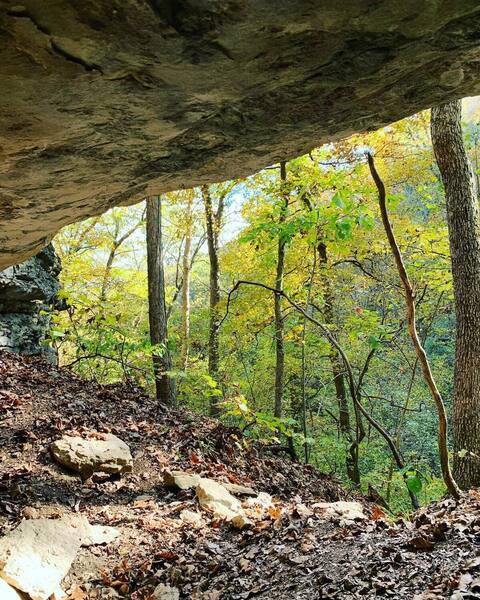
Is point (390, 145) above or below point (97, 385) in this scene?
above

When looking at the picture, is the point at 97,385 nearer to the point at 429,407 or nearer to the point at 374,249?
the point at 374,249

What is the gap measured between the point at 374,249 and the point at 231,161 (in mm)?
8807

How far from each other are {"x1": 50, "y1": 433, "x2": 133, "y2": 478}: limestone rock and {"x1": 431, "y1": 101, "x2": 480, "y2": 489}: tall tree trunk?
14.0ft

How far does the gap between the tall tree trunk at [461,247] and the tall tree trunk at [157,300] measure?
4665 mm

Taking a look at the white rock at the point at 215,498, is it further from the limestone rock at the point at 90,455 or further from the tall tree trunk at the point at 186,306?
the tall tree trunk at the point at 186,306

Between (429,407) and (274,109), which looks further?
(429,407)

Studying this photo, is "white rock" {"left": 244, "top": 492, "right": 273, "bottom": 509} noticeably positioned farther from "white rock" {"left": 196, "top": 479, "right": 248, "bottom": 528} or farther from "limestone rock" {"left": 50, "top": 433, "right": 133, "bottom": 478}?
"limestone rock" {"left": 50, "top": 433, "right": 133, "bottom": 478}

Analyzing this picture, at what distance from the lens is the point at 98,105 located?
2.20 m

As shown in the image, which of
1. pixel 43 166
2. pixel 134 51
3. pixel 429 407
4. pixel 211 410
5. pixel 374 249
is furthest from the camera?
pixel 429 407

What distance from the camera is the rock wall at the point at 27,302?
8.45 m

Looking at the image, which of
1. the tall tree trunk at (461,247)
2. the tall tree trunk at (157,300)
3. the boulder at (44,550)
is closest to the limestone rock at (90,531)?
the boulder at (44,550)

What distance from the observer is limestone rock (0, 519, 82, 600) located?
3031mm

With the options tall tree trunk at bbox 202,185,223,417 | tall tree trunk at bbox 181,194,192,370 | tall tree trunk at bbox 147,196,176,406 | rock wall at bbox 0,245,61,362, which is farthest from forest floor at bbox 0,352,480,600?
tall tree trunk at bbox 181,194,192,370

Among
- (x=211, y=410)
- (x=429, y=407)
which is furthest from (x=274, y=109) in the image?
(x=429, y=407)
